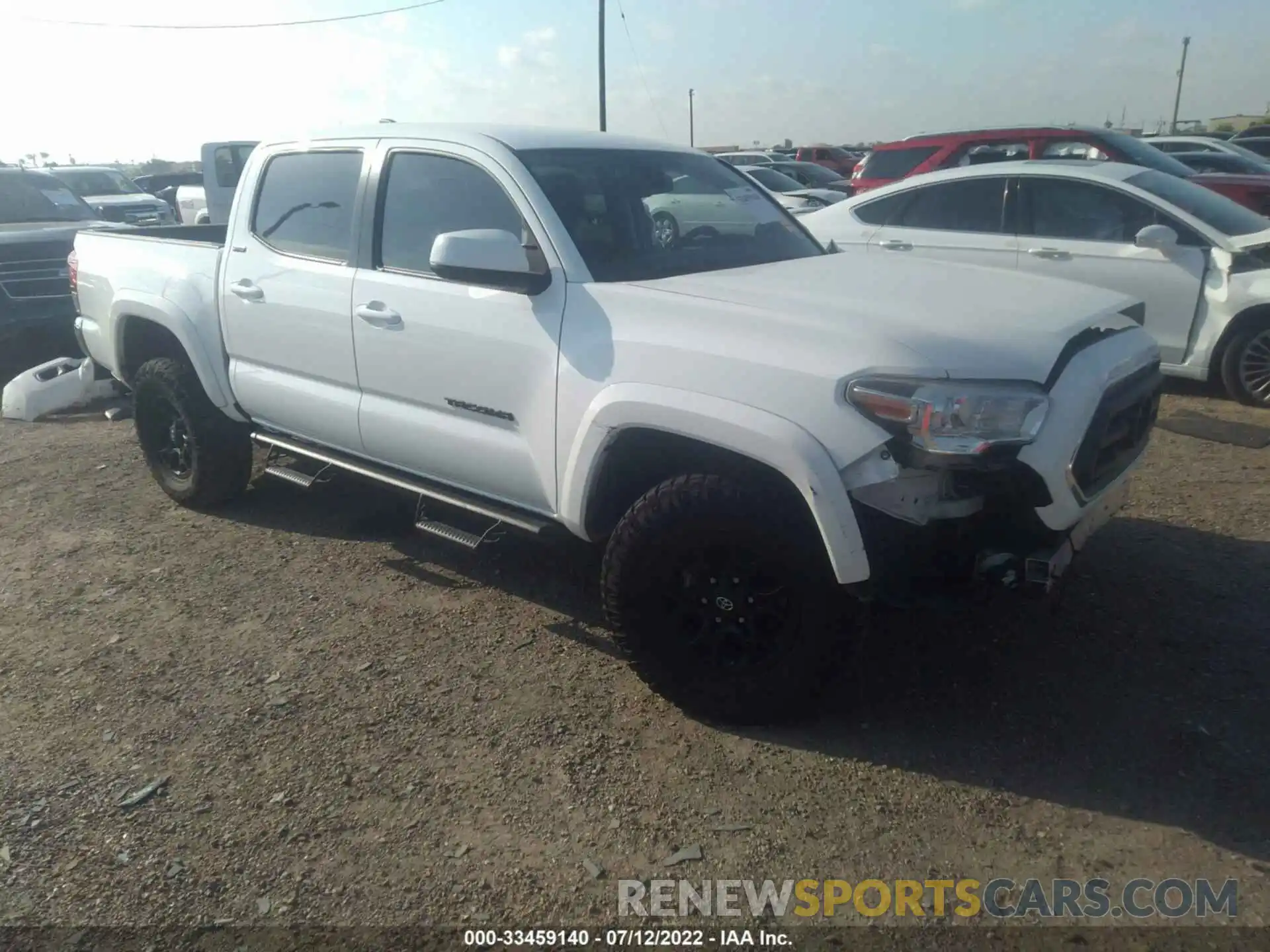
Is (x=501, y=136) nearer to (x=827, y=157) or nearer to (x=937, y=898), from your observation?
(x=937, y=898)

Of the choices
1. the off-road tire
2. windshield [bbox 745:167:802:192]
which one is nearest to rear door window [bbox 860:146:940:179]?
the off-road tire

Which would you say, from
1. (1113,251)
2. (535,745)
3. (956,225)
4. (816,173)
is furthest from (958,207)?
(816,173)

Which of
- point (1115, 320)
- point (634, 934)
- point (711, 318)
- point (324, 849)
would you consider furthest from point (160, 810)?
point (1115, 320)

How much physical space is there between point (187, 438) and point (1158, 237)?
5996 mm

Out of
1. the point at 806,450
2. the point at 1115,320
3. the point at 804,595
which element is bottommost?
the point at 804,595

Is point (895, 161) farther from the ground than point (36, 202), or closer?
farther from the ground

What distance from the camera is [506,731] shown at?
325 centimetres

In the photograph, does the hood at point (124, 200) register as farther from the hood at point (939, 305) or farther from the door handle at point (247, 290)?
the hood at point (939, 305)

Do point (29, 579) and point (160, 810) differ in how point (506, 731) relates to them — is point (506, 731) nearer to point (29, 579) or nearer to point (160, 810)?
point (160, 810)

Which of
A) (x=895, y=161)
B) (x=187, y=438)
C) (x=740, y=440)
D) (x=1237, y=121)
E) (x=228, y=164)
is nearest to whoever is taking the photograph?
(x=740, y=440)

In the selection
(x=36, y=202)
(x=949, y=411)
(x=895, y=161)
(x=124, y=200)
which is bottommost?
(x=949, y=411)

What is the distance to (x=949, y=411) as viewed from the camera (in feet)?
8.50

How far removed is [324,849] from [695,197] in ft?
9.24

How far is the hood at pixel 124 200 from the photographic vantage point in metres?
16.4
